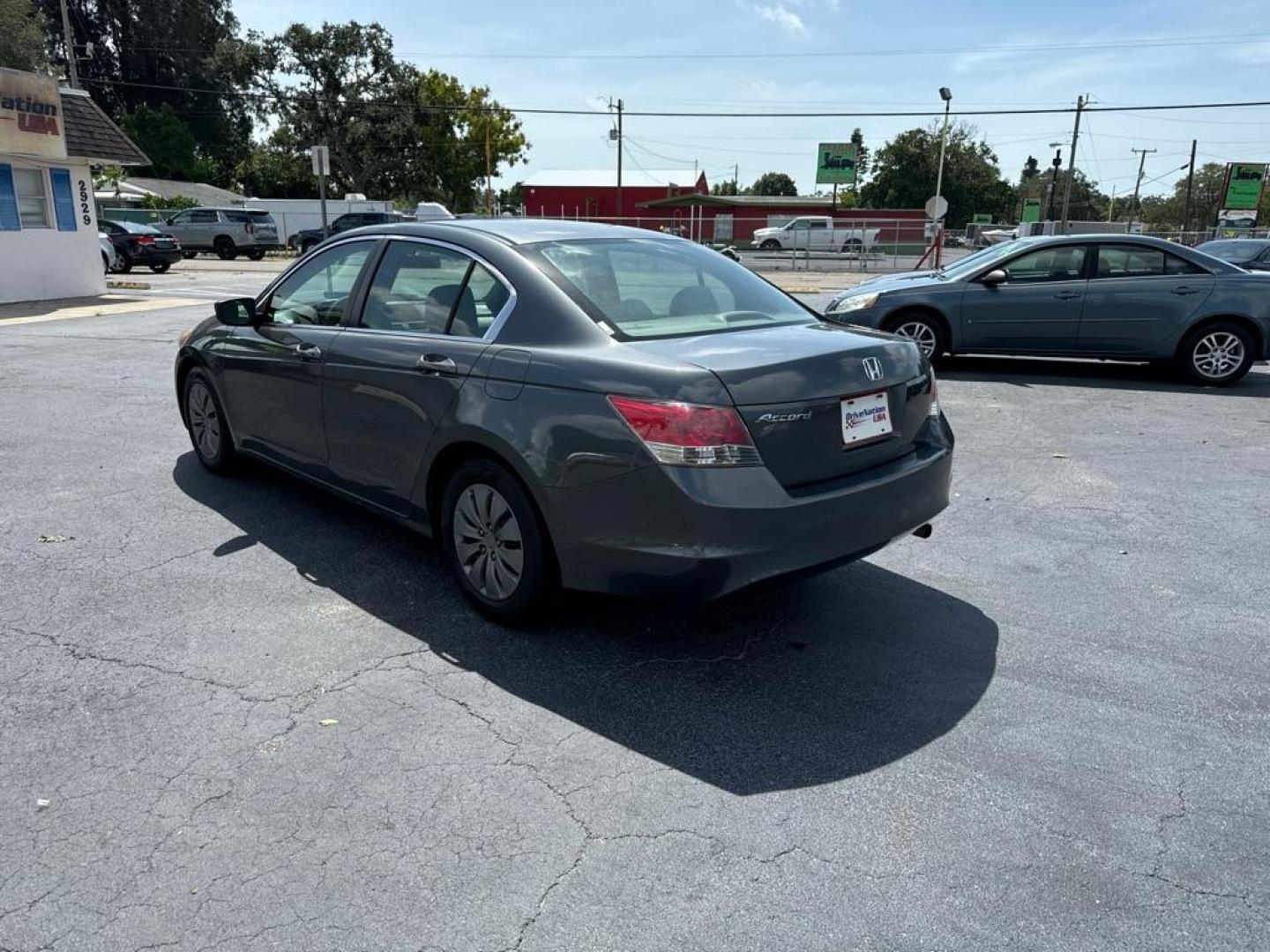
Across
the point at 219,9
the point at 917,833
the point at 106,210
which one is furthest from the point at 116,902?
the point at 219,9

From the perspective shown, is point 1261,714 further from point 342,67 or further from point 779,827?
point 342,67

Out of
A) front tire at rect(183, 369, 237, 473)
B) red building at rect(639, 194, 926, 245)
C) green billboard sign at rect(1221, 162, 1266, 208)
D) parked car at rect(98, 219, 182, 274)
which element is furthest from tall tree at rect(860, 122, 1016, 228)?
front tire at rect(183, 369, 237, 473)

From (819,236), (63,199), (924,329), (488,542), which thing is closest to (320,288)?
(488,542)

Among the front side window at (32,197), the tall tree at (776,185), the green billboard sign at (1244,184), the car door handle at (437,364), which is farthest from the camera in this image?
the tall tree at (776,185)

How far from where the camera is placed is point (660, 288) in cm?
405

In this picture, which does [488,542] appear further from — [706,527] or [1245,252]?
[1245,252]

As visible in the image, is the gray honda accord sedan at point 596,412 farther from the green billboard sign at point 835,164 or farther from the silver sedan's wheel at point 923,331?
the green billboard sign at point 835,164

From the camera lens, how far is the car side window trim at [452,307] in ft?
12.4

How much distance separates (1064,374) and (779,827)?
30.6 ft

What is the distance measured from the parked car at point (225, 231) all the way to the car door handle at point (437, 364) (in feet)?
108

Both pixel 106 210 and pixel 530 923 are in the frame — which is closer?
pixel 530 923

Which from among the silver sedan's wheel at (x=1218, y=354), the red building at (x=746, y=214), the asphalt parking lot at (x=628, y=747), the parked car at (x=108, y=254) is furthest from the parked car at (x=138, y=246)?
the silver sedan's wheel at (x=1218, y=354)

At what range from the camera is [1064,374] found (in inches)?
417

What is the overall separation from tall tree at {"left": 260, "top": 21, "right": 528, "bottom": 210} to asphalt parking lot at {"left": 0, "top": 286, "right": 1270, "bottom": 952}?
5440 cm
